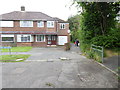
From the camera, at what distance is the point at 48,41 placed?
2617 centimetres

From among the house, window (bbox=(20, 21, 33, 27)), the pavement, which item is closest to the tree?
the pavement

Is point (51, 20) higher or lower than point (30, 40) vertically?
higher

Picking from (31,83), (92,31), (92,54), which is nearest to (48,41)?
(92,31)

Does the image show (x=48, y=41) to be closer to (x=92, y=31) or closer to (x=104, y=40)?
(x=92, y=31)

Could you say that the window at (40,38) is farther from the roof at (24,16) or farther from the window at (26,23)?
the roof at (24,16)

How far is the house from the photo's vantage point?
2408 centimetres

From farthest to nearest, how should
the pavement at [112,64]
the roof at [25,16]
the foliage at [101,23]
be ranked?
the roof at [25,16] < the foliage at [101,23] < the pavement at [112,64]

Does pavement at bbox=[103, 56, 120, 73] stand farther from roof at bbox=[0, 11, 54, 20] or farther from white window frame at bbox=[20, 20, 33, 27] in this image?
white window frame at bbox=[20, 20, 33, 27]

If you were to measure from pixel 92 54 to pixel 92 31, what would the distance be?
3.16 metres

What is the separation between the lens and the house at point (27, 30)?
24078 mm

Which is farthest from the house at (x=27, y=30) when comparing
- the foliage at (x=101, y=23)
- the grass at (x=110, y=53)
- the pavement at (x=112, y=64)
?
the pavement at (x=112, y=64)

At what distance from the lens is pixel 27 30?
2472 cm

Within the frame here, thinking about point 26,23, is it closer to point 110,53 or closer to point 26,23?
point 26,23

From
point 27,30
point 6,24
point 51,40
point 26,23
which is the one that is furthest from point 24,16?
point 51,40
